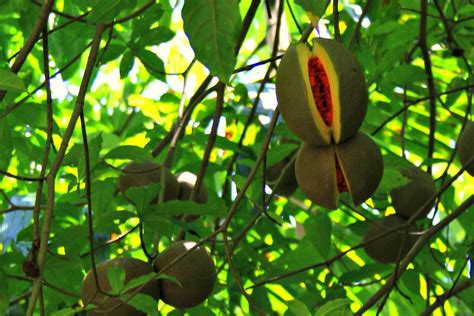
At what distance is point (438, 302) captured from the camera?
1813mm

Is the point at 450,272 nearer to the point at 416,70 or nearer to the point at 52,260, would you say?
the point at 416,70

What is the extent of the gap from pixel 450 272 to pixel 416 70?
478mm

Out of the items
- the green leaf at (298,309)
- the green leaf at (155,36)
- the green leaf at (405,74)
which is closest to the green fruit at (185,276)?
the green leaf at (298,309)

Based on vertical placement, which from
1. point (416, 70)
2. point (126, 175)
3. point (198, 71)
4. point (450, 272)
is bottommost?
point (450, 272)

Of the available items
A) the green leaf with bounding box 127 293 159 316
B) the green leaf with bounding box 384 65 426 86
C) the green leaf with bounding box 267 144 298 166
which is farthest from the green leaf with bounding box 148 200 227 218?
the green leaf with bounding box 384 65 426 86

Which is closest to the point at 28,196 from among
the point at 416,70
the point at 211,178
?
the point at 211,178

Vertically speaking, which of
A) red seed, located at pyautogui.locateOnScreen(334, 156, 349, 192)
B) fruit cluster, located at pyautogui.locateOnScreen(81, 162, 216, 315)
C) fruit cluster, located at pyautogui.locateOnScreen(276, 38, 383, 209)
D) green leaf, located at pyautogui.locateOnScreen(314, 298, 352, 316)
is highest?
fruit cluster, located at pyautogui.locateOnScreen(276, 38, 383, 209)

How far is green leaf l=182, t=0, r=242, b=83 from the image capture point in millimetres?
1278

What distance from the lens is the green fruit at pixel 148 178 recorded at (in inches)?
83.9

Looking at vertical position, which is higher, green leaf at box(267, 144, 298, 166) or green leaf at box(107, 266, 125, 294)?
green leaf at box(267, 144, 298, 166)

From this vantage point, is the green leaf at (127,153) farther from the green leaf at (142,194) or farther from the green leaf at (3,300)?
the green leaf at (3,300)

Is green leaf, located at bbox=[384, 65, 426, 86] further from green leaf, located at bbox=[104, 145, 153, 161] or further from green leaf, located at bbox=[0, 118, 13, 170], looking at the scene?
green leaf, located at bbox=[0, 118, 13, 170]

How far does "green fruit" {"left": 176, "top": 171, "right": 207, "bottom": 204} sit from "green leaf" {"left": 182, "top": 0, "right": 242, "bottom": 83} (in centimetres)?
94

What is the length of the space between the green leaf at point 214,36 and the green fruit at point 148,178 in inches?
33.4
